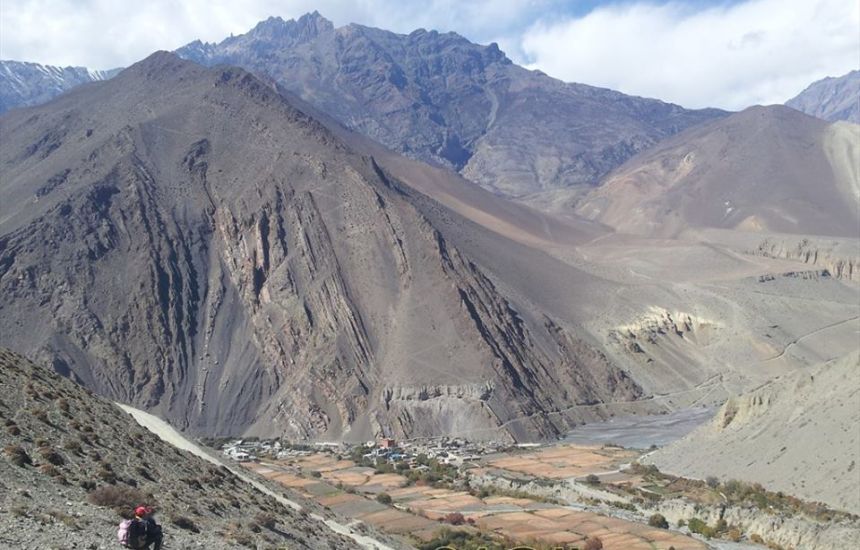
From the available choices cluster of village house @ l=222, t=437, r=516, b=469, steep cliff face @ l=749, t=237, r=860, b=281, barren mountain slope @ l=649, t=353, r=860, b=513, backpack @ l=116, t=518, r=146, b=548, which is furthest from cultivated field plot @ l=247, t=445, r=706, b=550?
steep cliff face @ l=749, t=237, r=860, b=281

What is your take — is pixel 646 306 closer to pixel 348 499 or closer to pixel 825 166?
pixel 348 499

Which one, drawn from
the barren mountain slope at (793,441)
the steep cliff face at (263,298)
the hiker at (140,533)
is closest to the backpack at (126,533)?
the hiker at (140,533)

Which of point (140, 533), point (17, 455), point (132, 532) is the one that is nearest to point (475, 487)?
point (17, 455)

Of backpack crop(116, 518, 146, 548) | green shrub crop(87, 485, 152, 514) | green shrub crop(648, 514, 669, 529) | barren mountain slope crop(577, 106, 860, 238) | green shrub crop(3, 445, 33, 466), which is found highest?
barren mountain slope crop(577, 106, 860, 238)

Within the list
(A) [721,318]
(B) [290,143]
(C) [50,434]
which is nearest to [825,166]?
(A) [721,318]

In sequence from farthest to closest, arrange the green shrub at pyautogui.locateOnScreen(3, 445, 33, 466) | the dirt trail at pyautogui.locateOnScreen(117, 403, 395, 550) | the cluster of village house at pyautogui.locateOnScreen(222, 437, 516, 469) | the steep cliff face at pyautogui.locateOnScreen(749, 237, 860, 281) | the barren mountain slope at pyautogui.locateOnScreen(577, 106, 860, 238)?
the barren mountain slope at pyautogui.locateOnScreen(577, 106, 860, 238)
the steep cliff face at pyautogui.locateOnScreen(749, 237, 860, 281)
the cluster of village house at pyautogui.locateOnScreen(222, 437, 516, 469)
the dirt trail at pyautogui.locateOnScreen(117, 403, 395, 550)
the green shrub at pyautogui.locateOnScreen(3, 445, 33, 466)

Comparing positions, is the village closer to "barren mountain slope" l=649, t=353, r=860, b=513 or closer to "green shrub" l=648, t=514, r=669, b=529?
"green shrub" l=648, t=514, r=669, b=529

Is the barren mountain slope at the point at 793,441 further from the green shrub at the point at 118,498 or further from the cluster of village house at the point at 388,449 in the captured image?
the green shrub at the point at 118,498
